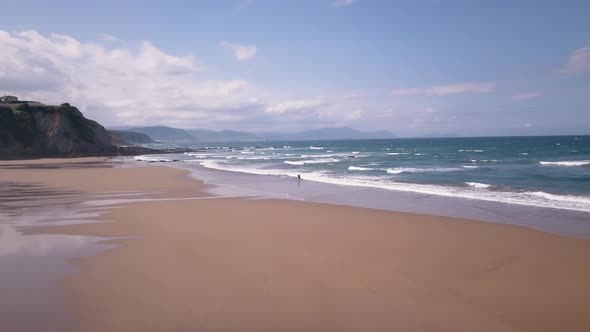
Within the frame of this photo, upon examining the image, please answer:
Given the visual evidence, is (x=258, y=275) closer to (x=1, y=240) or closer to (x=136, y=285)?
(x=136, y=285)

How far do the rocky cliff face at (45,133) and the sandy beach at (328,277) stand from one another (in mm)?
46978

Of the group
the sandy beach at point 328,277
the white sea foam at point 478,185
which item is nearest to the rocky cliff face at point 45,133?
the sandy beach at point 328,277

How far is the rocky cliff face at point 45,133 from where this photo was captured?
155 ft

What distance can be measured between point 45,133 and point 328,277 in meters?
57.1

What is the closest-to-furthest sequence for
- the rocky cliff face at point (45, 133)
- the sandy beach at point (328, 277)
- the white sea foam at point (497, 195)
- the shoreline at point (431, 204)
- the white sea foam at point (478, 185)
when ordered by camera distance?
the sandy beach at point (328, 277) < the shoreline at point (431, 204) < the white sea foam at point (497, 195) < the white sea foam at point (478, 185) < the rocky cliff face at point (45, 133)

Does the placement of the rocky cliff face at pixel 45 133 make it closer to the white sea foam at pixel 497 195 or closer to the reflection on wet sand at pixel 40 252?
the reflection on wet sand at pixel 40 252

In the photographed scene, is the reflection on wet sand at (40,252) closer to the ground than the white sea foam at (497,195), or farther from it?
farther from it

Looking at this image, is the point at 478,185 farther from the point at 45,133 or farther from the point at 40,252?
the point at 45,133

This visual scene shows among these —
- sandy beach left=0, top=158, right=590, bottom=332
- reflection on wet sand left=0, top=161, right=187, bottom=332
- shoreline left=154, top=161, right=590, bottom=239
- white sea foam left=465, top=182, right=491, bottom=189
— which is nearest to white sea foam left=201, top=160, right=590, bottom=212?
white sea foam left=465, top=182, right=491, bottom=189

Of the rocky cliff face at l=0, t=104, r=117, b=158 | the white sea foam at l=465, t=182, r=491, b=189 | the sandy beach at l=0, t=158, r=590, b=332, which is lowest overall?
the sandy beach at l=0, t=158, r=590, b=332

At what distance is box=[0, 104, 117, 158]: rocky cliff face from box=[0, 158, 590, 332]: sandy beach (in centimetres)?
4698

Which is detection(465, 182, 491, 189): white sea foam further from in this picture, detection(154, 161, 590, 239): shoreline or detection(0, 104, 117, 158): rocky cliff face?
detection(0, 104, 117, 158): rocky cliff face

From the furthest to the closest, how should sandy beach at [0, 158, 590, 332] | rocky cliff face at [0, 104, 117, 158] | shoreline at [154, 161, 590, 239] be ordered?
rocky cliff face at [0, 104, 117, 158]
shoreline at [154, 161, 590, 239]
sandy beach at [0, 158, 590, 332]

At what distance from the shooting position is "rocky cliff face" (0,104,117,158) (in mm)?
47131
